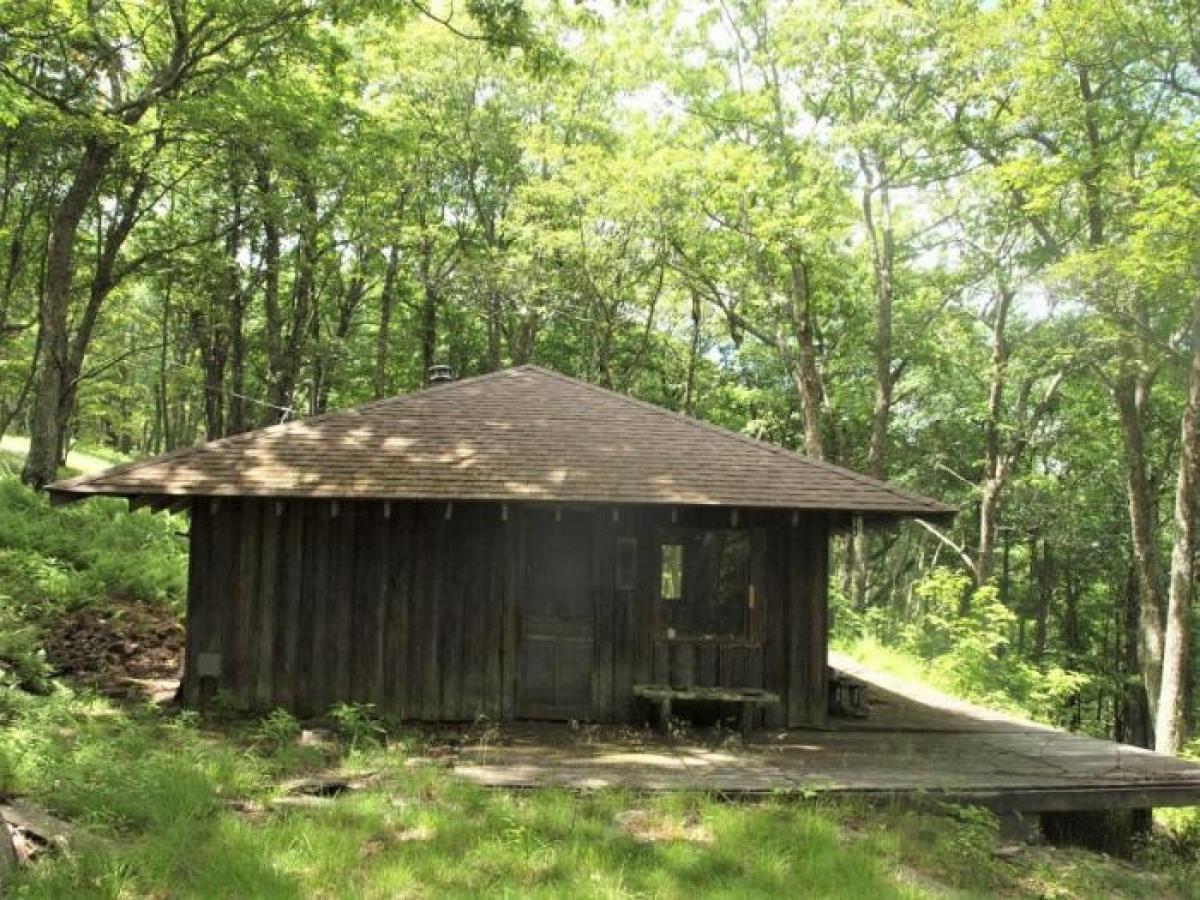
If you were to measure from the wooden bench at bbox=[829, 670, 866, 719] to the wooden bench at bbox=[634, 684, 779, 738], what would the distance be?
1626 mm

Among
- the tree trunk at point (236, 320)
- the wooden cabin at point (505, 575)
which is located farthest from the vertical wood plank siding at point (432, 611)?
the tree trunk at point (236, 320)

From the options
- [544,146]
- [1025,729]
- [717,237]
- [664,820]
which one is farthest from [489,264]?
[664,820]

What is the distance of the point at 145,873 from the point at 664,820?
3665 mm

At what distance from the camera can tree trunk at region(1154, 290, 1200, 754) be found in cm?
1384

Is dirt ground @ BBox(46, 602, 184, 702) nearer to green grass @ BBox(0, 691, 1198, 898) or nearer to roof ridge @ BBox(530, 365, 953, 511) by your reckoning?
green grass @ BBox(0, 691, 1198, 898)

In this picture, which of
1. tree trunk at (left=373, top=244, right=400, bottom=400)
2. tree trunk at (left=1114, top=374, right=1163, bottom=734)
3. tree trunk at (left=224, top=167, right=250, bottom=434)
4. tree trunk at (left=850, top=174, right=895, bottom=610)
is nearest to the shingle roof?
tree trunk at (left=1114, top=374, right=1163, bottom=734)

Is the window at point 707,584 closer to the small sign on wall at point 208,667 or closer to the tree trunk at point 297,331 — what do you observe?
the small sign on wall at point 208,667

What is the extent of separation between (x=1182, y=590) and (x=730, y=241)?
1351cm

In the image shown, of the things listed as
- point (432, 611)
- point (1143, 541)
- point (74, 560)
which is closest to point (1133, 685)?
point (1143, 541)

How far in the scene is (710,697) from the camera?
10.0 metres

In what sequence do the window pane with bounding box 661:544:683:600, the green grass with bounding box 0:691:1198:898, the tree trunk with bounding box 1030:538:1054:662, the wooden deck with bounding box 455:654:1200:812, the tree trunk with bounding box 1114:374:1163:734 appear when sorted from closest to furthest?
the green grass with bounding box 0:691:1198:898, the wooden deck with bounding box 455:654:1200:812, the window pane with bounding box 661:544:683:600, the tree trunk with bounding box 1114:374:1163:734, the tree trunk with bounding box 1030:538:1054:662

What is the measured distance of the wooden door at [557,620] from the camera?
1056 cm

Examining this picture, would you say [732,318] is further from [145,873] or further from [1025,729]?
[145,873]

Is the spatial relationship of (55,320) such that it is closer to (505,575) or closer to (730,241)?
(505,575)
